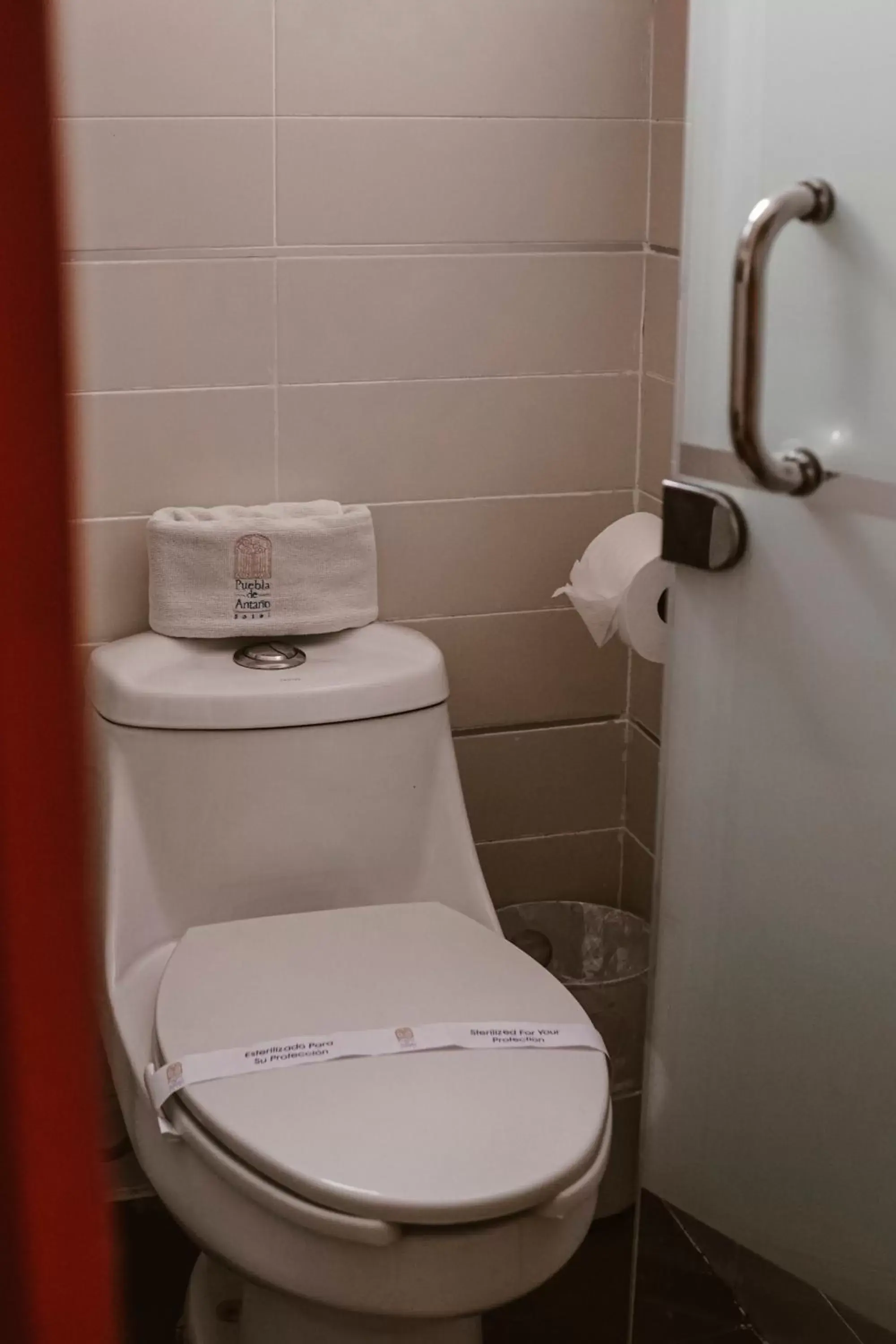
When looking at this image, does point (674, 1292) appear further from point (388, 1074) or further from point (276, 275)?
point (276, 275)

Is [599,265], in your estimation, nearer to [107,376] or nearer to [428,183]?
[428,183]

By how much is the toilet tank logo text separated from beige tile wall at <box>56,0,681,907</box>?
11 centimetres

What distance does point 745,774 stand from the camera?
1109 mm

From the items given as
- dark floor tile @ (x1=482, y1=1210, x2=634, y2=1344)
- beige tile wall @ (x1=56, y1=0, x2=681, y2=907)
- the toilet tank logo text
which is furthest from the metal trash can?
the toilet tank logo text

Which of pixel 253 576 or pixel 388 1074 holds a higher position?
pixel 253 576

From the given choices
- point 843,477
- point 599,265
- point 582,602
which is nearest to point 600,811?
point 582,602

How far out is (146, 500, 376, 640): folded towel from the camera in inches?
60.7

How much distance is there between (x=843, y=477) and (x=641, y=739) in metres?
0.91

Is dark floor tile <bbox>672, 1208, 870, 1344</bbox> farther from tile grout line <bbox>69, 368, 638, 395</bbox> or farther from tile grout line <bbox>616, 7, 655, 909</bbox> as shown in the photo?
tile grout line <bbox>69, 368, 638, 395</bbox>

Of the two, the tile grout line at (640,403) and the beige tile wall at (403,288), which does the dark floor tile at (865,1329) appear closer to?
the tile grout line at (640,403)

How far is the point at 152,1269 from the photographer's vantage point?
1.63 metres

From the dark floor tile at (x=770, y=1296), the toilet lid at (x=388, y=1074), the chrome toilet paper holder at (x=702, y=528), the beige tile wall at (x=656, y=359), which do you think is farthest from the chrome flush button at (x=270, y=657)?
the dark floor tile at (x=770, y=1296)

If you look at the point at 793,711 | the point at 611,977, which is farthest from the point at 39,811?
the point at 611,977

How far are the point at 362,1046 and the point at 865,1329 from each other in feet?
1.50
